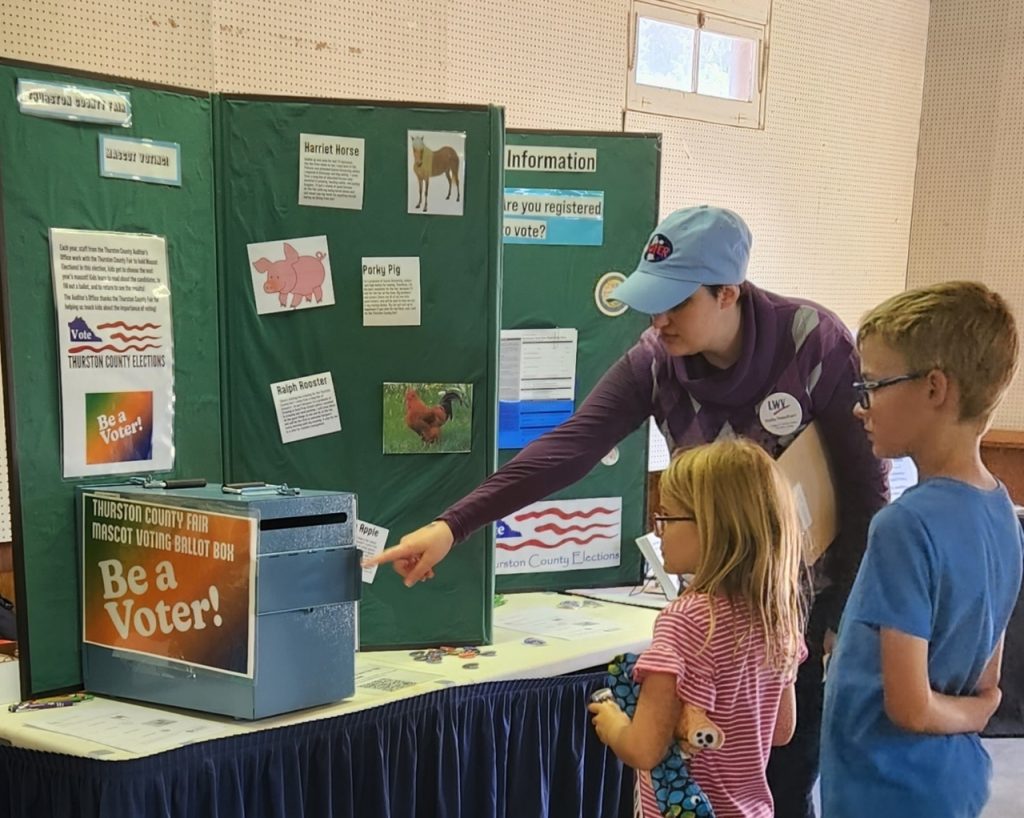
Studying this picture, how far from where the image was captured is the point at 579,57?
3.16 meters

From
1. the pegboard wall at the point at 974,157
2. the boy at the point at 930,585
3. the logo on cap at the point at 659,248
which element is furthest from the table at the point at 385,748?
the pegboard wall at the point at 974,157

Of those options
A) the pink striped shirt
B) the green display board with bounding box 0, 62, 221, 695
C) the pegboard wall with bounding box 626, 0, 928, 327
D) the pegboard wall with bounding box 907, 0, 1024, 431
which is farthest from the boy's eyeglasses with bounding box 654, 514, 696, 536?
the pegboard wall with bounding box 907, 0, 1024, 431

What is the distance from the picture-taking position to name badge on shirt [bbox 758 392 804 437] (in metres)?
1.81

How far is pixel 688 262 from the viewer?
1.75 metres

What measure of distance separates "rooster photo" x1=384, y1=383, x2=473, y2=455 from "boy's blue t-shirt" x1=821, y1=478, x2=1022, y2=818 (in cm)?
88

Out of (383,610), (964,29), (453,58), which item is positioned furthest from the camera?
(964,29)

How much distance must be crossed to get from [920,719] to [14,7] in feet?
6.95

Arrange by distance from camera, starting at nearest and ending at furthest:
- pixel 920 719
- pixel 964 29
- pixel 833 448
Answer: pixel 920 719 → pixel 833 448 → pixel 964 29

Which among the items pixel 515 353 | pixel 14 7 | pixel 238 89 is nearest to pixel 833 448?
pixel 515 353

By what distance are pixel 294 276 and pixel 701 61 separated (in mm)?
2104

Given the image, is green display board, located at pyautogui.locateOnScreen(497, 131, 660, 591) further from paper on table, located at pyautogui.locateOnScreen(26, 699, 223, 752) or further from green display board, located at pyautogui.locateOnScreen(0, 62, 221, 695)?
paper on table, located at pyautogui.locateOnScreen(26, 699, 223, 752)

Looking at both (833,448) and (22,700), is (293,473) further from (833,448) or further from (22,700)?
(833,448)

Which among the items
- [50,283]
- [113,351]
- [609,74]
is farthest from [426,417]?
[609,74]

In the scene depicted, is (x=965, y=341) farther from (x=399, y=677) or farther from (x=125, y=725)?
(x=125, y=725)
